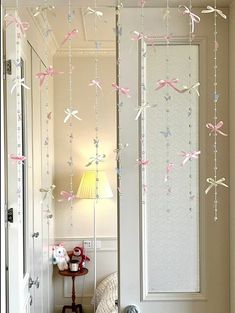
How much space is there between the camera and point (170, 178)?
5.63 ft

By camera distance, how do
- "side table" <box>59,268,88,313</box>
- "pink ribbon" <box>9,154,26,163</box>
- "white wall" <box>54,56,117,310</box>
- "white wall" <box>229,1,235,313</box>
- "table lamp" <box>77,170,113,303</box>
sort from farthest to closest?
"white wall" <box>54,56,117,310</box>
"side table" <box>59,268,88,313</box>
"table lamp" <box>77,170,113,303</box>
"white wall" <box>229,1,235,313</box>
"pink ribbon" <box>9,154,26,163</box>

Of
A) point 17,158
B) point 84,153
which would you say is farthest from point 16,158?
point 84,153

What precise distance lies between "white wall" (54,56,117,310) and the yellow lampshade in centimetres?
20

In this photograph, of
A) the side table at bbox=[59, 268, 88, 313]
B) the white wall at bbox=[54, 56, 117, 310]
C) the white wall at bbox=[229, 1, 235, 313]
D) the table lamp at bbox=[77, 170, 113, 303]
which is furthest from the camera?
the white wall at bbox=[54, 56, 117, 310]

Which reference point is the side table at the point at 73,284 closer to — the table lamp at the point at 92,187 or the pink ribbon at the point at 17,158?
the table lamp at the point at 92,187

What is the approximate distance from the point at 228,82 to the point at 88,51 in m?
1.83

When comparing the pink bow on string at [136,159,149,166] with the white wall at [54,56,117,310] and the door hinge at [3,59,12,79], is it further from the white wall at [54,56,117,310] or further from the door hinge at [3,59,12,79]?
the white wall at [54,56,117,310]

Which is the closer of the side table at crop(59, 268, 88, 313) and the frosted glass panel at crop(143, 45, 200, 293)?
the frosted glass panel at crop(143, 45, 200, 293)

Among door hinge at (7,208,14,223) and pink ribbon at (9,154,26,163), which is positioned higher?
pink ribbon at (9,154,26,163)

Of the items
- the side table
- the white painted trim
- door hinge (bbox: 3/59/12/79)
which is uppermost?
door hinge (bbox: 3/59/12/79)

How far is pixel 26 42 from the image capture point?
2092mm

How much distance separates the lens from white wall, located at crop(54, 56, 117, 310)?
332 cm

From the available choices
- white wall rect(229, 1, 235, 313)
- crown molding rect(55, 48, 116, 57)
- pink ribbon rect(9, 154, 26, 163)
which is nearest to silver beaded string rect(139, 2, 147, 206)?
white wall rect(229, 1, 235, 313)

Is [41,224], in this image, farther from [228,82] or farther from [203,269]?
[228,82]
